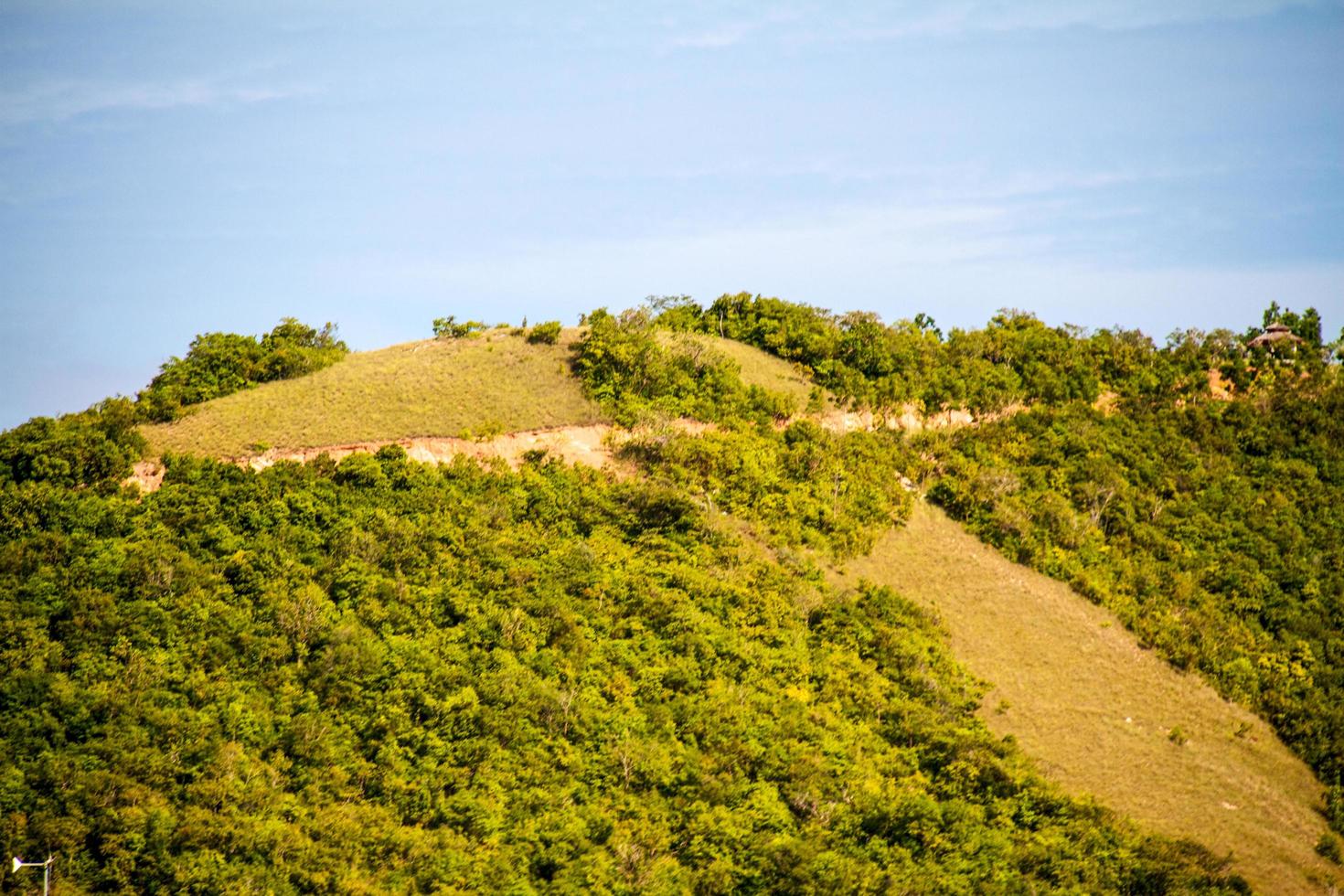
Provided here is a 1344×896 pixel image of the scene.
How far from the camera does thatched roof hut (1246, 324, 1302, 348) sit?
9438 cm

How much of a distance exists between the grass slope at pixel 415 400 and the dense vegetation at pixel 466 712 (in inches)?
122

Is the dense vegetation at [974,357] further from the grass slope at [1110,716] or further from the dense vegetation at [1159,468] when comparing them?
the grass slope at [1110,716]

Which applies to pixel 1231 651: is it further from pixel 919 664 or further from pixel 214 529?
pixel 214 529

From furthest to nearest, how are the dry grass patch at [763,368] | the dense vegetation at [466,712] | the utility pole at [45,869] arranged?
1. the dry grass patch at [763,368]
2. the dense vegetation at [466,712]
3. the utility pole at [45,869]

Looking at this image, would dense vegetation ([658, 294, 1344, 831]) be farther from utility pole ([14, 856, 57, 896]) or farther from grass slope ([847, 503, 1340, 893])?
utility pole ([14, 856, 57, 896])

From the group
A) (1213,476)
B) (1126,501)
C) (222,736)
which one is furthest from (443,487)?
(1213,476)

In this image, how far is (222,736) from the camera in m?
55.2

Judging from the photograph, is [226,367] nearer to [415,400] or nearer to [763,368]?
[415,400]

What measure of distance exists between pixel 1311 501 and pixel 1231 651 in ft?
53.4

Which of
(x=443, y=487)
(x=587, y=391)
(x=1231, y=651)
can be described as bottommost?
(x=1231, y=651)

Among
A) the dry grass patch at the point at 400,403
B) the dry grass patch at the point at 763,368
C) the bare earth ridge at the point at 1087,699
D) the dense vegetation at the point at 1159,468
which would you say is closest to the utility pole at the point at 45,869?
the bare earth ridge at the point at 1087,699

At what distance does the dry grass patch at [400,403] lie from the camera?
70.6m

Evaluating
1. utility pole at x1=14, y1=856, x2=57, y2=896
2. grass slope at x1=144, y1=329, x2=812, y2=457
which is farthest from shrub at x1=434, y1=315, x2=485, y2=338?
utility pole at x1=14, y1=856, x2=57, y2=896

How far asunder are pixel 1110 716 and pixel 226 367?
5018 cm
